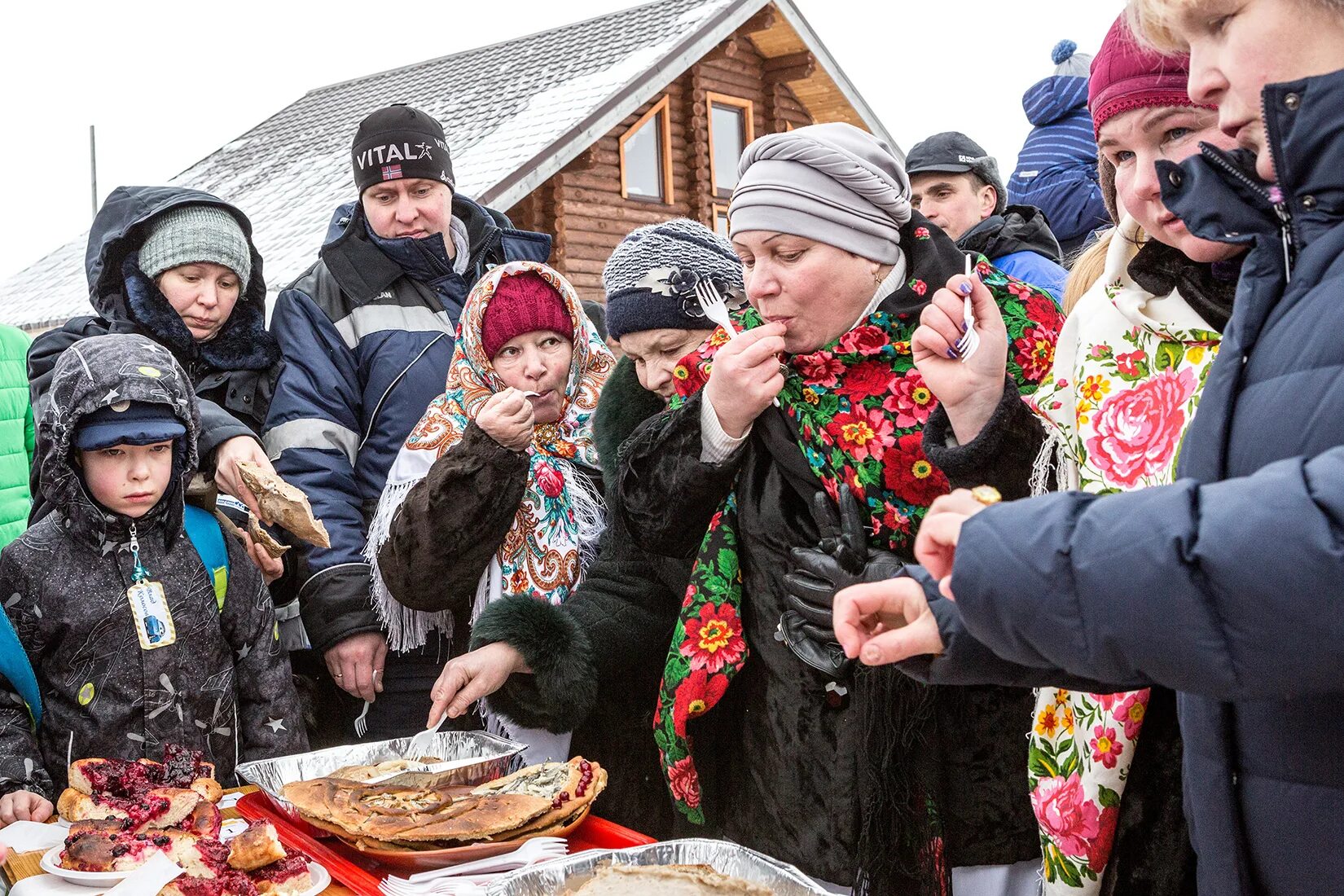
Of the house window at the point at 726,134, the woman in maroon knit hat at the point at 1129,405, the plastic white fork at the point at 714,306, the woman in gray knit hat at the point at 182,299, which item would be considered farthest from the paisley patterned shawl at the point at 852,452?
the house window at the point at 726,134

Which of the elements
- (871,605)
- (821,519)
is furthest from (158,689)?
(871,605)

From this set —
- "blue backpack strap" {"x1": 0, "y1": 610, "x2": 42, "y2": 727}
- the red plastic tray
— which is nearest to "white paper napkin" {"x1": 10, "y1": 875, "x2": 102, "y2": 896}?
the red plastic tray

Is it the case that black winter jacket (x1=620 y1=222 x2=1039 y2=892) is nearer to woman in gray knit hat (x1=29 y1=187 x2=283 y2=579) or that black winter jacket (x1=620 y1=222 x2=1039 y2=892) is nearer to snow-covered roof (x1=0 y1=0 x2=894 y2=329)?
woman in gray knit hat (x1=29 y1=187 x2=283 y2=579)

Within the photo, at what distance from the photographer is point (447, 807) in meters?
1.76

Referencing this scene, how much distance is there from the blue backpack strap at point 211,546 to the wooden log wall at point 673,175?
29.4 feet

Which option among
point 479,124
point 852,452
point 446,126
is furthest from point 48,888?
point 446,126

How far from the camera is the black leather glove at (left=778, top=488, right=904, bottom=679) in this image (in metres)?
1.76

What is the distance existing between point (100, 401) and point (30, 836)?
861 mm

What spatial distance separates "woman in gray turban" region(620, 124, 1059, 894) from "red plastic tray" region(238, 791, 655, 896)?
0.25m

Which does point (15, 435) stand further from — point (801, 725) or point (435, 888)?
point (801, 725)

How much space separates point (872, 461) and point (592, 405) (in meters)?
1.07

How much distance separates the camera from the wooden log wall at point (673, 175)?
464 inches

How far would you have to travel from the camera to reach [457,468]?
2.40 metres

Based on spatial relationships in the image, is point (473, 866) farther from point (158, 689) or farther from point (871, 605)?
point (158, 689)
